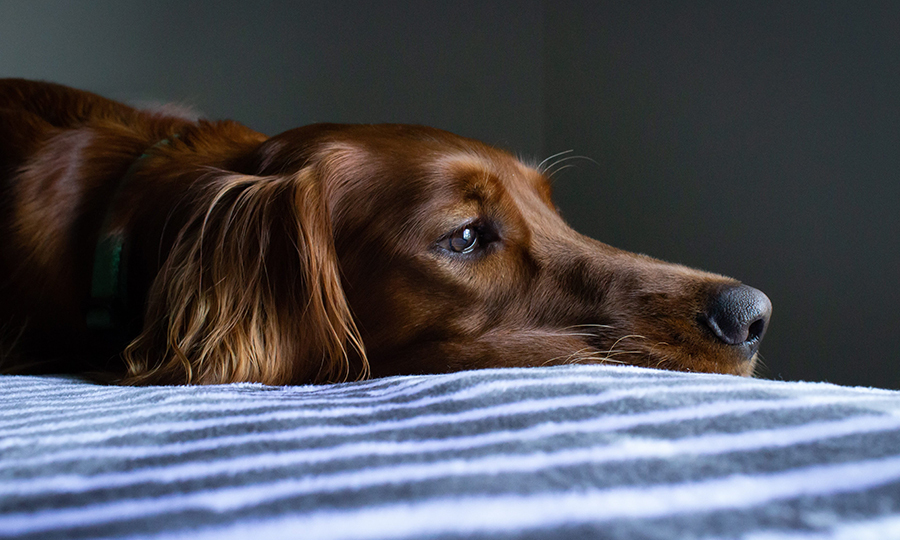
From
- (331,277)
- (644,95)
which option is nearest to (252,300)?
(331,277)

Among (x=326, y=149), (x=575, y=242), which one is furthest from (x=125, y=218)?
(x=575, y=242)

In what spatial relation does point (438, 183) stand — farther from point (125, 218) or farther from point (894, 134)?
point (894, 134)

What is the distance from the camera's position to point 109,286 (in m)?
1.16

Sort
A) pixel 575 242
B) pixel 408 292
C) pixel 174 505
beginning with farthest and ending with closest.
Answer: pixel 575 242
pixel 408 292
pixel 174 505

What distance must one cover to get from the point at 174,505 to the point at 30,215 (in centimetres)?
107

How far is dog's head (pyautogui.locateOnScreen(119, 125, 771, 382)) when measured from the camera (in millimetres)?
997

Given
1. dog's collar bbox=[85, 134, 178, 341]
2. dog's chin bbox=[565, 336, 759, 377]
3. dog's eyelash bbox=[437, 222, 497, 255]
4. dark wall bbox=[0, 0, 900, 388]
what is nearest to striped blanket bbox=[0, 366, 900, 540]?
dog's chin bbox=[565, 336, 759, 377]

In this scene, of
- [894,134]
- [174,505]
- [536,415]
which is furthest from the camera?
[894,134]

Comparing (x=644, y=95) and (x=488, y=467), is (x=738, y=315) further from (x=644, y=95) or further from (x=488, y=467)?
(x=644, y=95)

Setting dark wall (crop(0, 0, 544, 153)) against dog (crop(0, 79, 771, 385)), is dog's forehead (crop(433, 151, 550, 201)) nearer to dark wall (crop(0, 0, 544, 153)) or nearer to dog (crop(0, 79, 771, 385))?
dog (crop(0, 79, 771, 385))

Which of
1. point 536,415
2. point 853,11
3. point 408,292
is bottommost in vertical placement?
point 408,292

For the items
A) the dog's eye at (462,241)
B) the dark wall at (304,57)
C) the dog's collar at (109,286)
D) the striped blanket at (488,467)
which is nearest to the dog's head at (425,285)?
the dog's eye at (462,241)

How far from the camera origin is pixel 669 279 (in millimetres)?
1092

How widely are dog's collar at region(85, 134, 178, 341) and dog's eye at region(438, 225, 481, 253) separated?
594 millimetres
